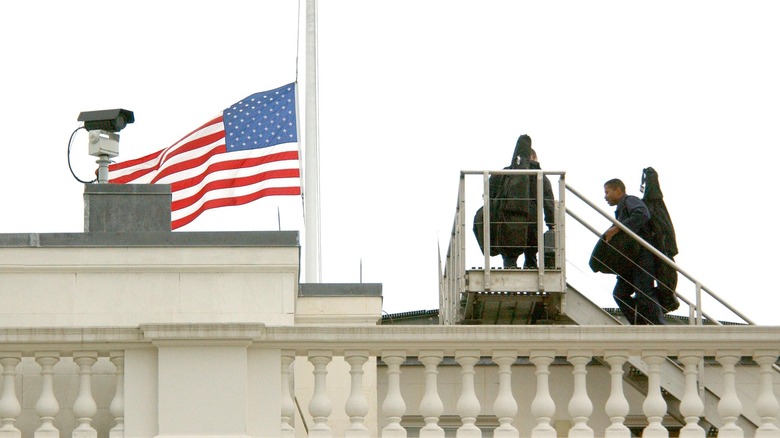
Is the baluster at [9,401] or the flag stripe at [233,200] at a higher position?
the flag stripe at [233,200]

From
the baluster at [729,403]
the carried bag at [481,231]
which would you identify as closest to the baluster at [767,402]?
the baluster at [729,403]

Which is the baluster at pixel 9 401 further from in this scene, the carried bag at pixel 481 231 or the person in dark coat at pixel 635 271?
the person in dark coat at pixel 635 271

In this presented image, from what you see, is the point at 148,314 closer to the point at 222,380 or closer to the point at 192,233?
the point at 192,233

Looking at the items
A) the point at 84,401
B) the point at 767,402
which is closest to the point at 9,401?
the point at 84,401

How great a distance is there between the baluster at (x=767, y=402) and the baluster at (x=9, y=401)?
467 cm

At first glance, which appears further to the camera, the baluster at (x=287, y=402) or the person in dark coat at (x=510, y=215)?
the person in dark coat at (x=510, y=215)

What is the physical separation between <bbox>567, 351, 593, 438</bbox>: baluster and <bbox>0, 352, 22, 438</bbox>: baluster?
3.48 meters

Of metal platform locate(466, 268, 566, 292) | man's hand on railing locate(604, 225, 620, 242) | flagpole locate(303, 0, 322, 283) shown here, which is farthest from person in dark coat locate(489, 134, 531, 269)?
flagpole locate(303, 0, 322, 283)

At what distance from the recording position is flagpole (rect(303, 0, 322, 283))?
19.2 m

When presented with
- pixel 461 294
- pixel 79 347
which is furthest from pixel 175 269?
pixel 461 294

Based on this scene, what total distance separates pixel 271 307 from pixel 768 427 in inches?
158

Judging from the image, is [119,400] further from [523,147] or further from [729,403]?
[523,147]

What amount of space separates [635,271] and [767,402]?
11.4 feet

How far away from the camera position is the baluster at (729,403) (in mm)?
9711
